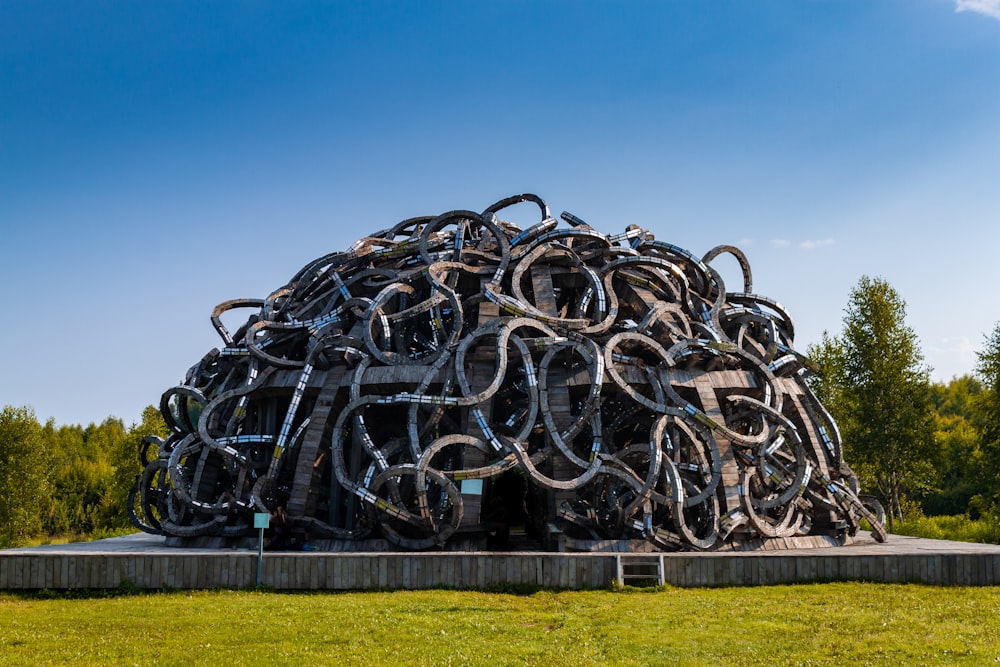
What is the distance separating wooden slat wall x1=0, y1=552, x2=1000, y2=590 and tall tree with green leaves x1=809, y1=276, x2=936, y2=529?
26316 mm

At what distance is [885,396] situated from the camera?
4509 cm

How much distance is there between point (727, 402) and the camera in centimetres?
2588

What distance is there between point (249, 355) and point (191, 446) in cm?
339

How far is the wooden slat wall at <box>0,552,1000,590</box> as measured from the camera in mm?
18734

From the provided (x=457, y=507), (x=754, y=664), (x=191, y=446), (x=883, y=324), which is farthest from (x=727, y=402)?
(x=883, y=324)

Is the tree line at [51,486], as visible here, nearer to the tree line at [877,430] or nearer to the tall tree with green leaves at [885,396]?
the tree line at [877,430]

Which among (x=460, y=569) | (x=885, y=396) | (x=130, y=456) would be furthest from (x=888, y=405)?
(x=130, y=456)

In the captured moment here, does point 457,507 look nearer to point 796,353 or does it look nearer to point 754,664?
point 754,664

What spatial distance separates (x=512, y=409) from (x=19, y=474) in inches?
1348

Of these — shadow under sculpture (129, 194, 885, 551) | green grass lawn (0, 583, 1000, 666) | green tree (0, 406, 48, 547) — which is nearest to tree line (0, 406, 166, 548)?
green tree (0, 406, 48, 547)

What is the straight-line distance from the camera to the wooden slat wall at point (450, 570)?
18.7 metres

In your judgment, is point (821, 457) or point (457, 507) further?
point (821, 457)

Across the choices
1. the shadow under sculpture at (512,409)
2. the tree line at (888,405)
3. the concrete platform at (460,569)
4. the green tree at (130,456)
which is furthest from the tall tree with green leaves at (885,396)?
the green tree at (130,456)

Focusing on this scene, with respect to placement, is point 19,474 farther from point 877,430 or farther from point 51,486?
point 877,430
